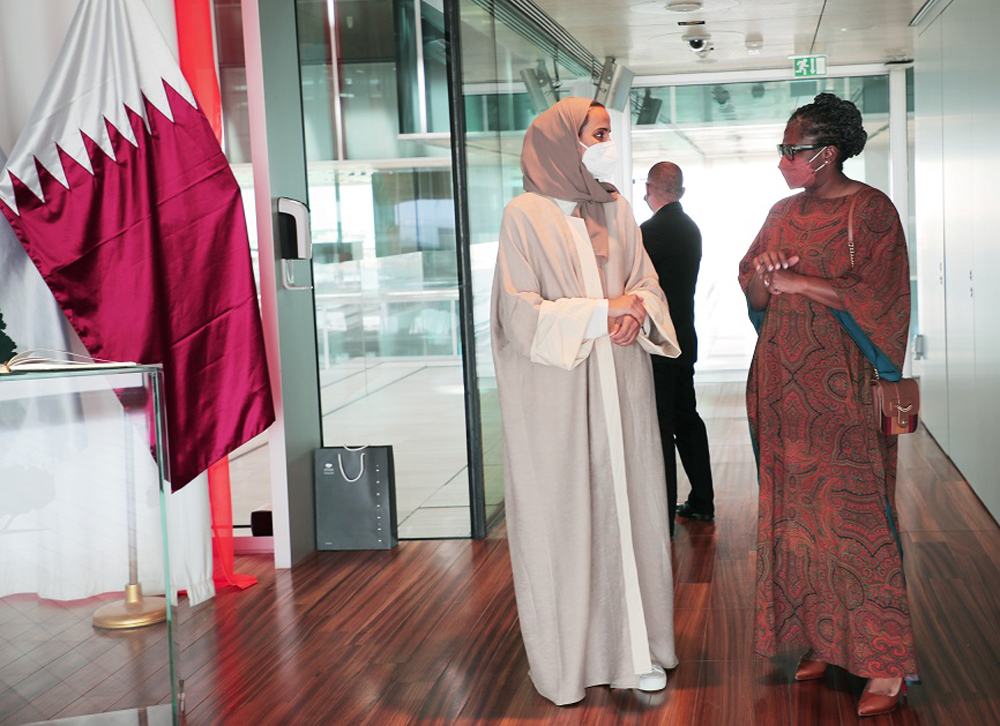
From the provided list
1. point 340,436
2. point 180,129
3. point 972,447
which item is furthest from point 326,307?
point 972,447

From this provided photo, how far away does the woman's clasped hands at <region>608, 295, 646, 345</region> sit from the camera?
3.10 meters

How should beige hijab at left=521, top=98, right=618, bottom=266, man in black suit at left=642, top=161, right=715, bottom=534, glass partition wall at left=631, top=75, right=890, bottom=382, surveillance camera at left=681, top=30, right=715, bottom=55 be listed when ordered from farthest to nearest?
1. glass partition wall at left=631, top=75, right=890, bottom=382
2. surveillance camera at left=681, top=30, right=715, bottom=55
3. man in black suit at left=642, top=161, right=715, bottom=534
4. beige hijab at left=521, top=98, right=618, bottom=266

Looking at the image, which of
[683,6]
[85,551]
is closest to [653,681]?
[85,551]

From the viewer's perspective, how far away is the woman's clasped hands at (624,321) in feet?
10.2

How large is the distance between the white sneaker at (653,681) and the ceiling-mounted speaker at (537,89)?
12.9 ft

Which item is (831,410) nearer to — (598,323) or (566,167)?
(598,323)

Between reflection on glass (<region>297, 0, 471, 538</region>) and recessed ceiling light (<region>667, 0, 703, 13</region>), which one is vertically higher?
recessed ceiling light (<region>667, 0, 703, 13</region>)

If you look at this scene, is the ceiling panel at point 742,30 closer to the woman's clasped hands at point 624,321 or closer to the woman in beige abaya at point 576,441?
the woman in beige abaya at point 576,441

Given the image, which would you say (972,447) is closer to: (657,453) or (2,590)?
(657,453)

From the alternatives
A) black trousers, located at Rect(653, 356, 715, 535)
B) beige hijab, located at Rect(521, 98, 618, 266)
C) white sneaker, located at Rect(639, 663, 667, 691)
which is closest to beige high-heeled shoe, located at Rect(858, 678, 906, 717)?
white sneaker, located at Rect(639, 663, 667, 691)

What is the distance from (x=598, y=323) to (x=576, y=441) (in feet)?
1.13

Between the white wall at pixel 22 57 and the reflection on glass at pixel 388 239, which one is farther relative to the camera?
the reflection on glass at pixel 388 239

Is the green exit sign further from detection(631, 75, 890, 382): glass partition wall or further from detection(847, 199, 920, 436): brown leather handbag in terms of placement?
detection(847, 199, 920, 436): brown leather handbag

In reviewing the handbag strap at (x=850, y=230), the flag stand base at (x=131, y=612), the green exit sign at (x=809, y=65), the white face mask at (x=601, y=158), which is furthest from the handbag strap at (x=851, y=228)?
the green exit sign at (x=809, y=65)
